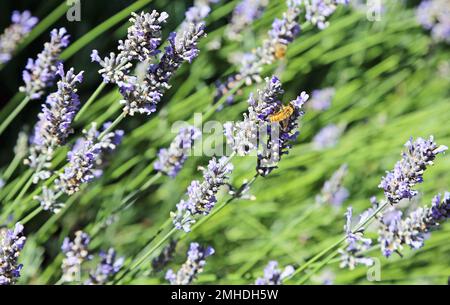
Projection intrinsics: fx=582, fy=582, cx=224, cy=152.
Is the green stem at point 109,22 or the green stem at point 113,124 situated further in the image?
the green stem at point 109,22

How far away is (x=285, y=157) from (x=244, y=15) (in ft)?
1.82

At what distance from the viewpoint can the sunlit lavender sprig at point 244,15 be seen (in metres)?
1.87

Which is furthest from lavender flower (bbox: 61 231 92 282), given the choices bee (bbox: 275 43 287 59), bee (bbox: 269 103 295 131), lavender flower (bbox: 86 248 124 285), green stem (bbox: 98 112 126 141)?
bee (bbox: 275 43 287 59)

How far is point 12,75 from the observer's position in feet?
6.96

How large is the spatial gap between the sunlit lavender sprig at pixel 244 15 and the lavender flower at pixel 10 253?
3.39ft

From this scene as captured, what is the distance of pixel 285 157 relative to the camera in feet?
7.08

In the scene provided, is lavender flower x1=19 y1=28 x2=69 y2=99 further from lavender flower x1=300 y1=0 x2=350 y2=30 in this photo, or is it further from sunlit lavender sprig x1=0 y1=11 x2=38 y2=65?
lavender flower x1=300 y1=0 x2=350 y2=30

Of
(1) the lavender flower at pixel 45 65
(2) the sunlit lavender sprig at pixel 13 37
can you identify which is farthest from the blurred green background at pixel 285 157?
(1) the lavender flower at pixel 45 65

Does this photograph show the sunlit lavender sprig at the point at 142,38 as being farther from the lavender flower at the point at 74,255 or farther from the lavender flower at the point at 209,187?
the lavender flower at the point at 74,255

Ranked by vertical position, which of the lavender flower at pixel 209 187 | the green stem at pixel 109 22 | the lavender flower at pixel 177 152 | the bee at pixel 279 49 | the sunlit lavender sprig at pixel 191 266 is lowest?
the sunlit lavender sprig at pixel 191 266

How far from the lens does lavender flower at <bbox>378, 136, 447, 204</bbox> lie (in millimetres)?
1156

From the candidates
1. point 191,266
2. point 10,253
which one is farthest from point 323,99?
point 10,253
